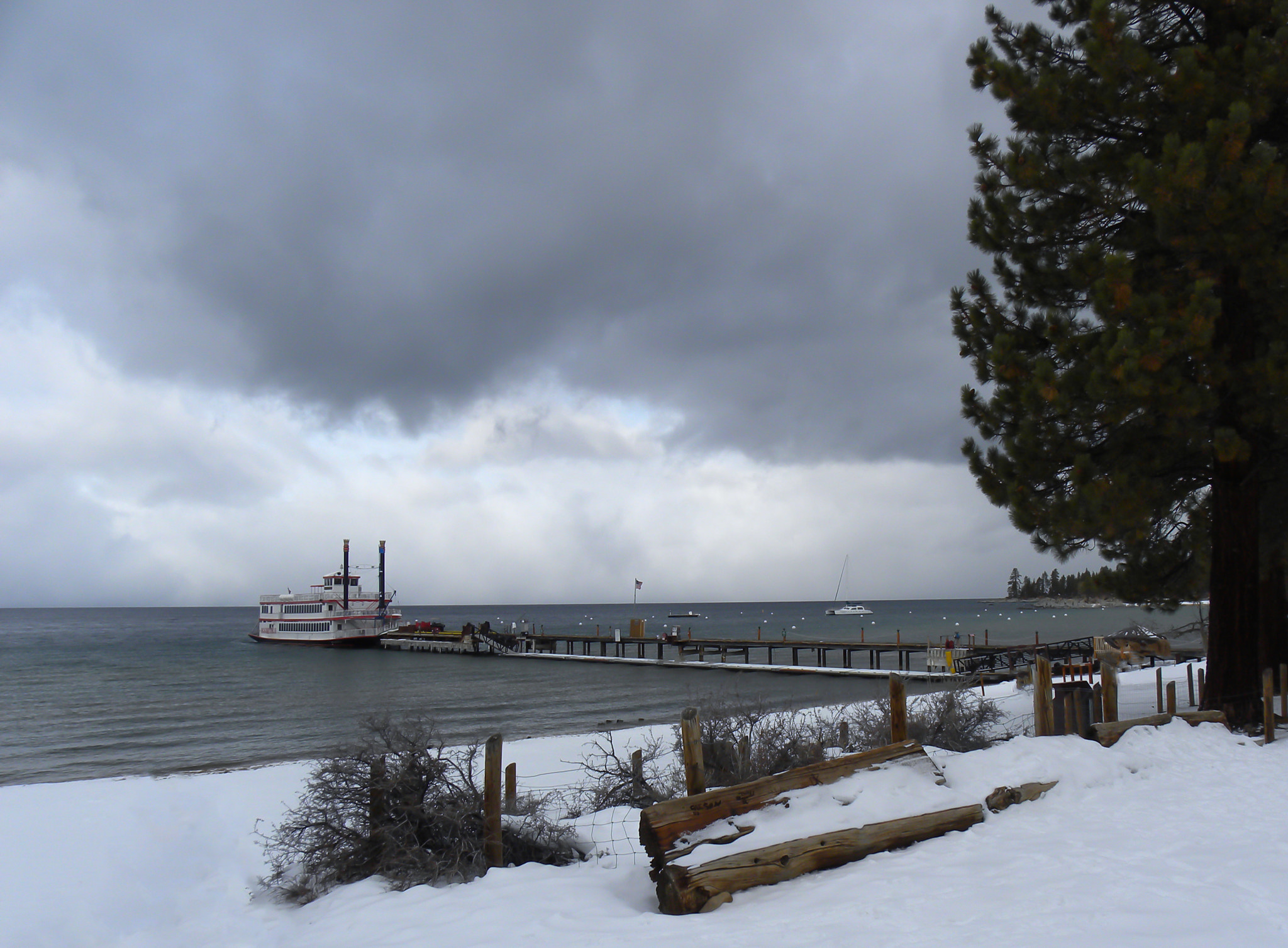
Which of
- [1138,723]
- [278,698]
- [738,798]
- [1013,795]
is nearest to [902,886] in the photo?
[738,798]

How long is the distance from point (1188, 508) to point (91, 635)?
128857mm

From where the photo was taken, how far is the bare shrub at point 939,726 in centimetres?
1188

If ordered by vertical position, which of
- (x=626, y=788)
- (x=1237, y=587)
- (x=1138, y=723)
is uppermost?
(x=1237, y=587)

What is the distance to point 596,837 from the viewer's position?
8.91m

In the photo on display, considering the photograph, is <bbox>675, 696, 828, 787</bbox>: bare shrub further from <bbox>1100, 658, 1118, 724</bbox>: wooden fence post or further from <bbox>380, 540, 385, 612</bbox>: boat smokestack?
<bbox>380, 540, 385, 612</bbox>: boat smokestack

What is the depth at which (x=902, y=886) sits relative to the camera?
5859 mm

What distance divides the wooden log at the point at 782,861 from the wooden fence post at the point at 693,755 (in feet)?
3.21

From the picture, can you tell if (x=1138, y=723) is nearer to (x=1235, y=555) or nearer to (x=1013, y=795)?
(x=1013, y=795)

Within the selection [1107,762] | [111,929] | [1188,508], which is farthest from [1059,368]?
[111,929]

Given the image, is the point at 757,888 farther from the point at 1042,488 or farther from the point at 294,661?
the point at 294,661

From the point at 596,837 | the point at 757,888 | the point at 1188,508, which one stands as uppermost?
the point at 1188,508

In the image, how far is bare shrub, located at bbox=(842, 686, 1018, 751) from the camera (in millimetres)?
11875

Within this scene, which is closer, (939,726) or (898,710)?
Answer: (898,710)

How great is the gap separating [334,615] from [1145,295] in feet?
263
